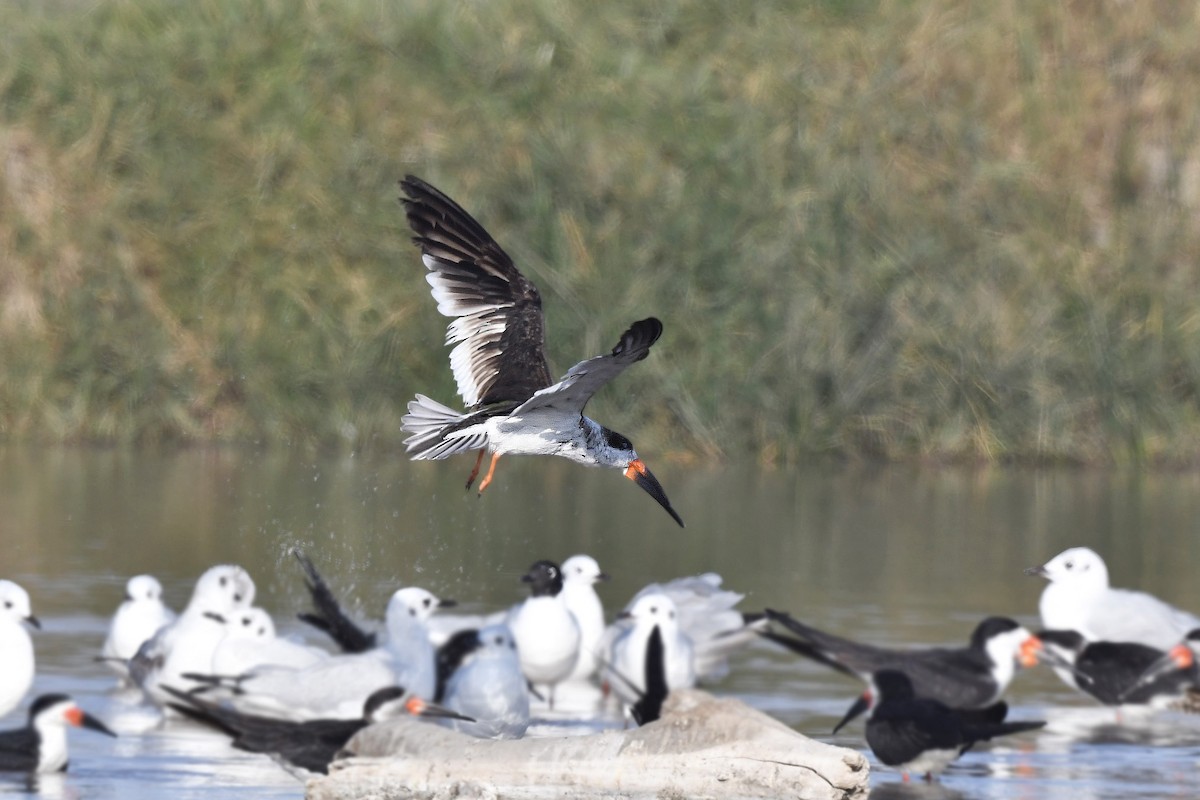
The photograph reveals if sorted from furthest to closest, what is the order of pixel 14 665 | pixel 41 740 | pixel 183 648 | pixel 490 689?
pixel 183 648
pixel 490 689
pixel 14 665
pixel 41 740

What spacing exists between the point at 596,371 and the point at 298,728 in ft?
8.61

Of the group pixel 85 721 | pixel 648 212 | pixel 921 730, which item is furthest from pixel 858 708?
pixel 648 212

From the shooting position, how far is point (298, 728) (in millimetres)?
9000

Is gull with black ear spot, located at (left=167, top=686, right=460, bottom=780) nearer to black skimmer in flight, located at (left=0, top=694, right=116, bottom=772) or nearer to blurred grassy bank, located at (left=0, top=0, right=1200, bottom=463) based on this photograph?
black skimmer in flight, located at (left=0, top=694, right=116, bottom=772)

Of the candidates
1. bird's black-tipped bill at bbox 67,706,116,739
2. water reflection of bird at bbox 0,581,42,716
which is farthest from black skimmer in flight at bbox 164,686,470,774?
water reflection of bird at bbox 0,581,42,716

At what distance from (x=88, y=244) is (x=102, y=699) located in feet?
33.6

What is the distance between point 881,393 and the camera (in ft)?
61.1

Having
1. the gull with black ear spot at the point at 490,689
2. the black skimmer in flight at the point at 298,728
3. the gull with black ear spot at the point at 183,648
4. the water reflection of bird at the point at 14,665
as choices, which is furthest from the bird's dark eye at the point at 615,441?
the water reflection of bird at the point at 14,665

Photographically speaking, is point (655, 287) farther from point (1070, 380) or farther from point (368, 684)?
point (368, 684)

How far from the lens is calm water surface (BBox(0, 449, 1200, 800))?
31.0 ft

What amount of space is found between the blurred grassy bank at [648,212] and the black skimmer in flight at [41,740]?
371 inches

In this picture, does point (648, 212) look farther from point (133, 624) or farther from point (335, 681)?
point (335, 681)

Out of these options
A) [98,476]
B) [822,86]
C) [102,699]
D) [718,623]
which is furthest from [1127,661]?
[822,86]

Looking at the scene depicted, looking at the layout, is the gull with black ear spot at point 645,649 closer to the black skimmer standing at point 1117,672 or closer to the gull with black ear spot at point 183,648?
the black skimmer standing at point 1117,672
